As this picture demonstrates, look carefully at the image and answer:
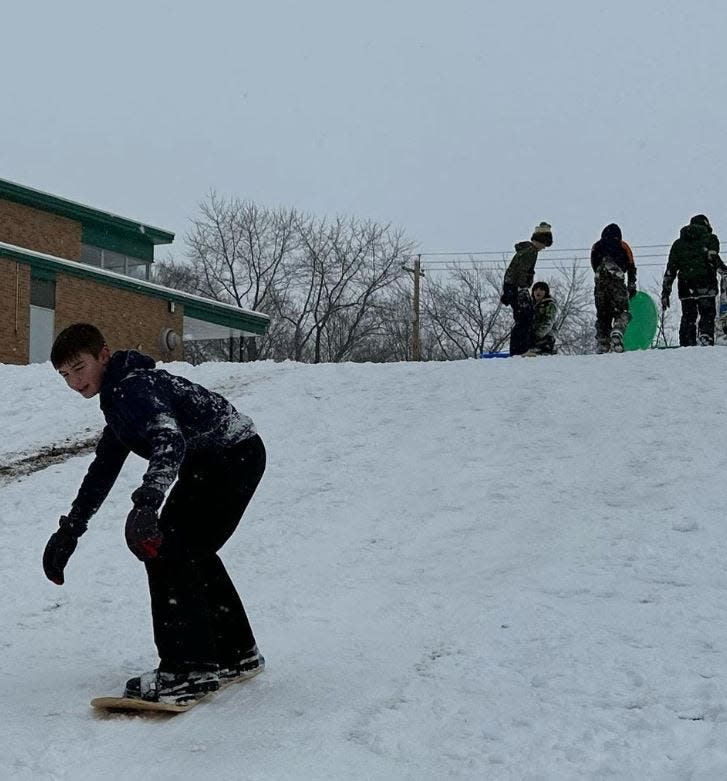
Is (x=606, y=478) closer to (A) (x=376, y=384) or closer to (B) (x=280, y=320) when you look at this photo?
(A) (x=376, y=384)

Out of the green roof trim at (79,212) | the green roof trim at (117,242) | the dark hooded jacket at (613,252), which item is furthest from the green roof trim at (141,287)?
the dark hooded jacket at (613,252)

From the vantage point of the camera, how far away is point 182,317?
32031 mm

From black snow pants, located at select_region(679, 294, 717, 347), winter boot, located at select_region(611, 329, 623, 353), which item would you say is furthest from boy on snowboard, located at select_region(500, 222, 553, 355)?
black snow pants, located at select_region(679, 294, 717, 347)

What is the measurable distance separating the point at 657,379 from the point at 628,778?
839cm

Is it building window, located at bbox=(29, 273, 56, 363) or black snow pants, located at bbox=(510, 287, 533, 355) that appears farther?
building window, located at bbox=(29, 273, 56, 363)

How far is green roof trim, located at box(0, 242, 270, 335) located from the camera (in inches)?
1039

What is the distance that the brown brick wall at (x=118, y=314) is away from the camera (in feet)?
90.7

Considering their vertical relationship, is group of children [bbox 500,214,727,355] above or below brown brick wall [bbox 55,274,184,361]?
below

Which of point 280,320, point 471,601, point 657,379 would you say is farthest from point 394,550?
point 280,320

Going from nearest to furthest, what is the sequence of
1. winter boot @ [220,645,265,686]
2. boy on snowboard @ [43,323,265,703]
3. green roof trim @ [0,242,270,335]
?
boy on snowboard @ [43,323,265,703], winter boot @ [220,645,265,686], green roof trim @ [0,242,270,335]

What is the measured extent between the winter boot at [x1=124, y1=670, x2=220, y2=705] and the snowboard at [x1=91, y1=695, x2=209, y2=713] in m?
0.04

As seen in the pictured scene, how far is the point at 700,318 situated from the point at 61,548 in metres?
11.9

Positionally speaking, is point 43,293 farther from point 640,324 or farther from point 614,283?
point 614,283

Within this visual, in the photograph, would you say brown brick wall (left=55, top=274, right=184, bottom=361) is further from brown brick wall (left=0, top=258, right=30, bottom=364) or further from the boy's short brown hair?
the boy's short brown hair
